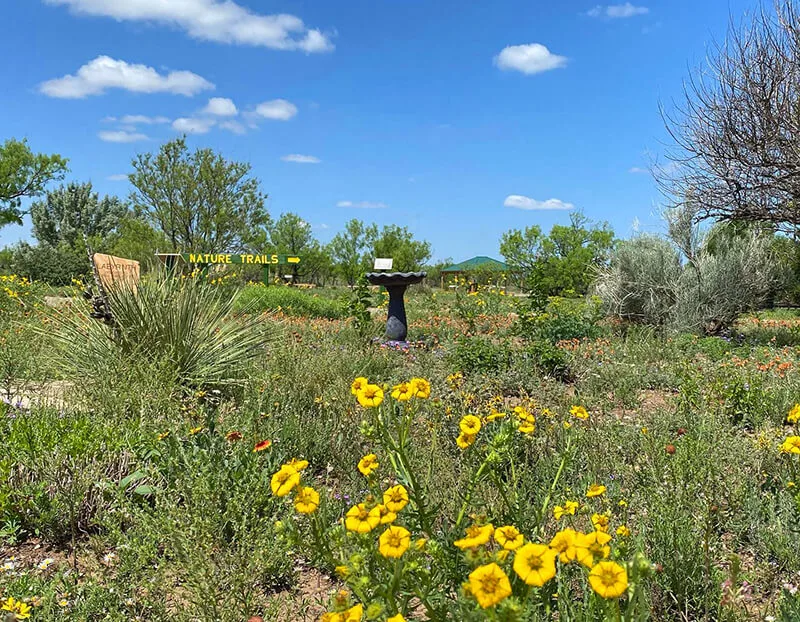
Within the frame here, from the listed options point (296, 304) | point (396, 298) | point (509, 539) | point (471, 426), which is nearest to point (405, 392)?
point (471, 426)

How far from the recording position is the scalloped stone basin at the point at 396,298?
909 centimetres

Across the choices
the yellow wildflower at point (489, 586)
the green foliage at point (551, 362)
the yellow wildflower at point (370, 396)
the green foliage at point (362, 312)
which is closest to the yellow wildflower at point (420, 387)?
the yellow wildflower at point (370, 396)

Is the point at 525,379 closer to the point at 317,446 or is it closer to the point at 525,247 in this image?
the point at 317,446

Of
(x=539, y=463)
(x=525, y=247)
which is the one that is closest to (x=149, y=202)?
(x=525, y=247)

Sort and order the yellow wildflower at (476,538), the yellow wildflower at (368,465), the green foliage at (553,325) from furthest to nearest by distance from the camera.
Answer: the green foliage at (553,325), the yellow wildflower at (368,465), the yellow wildflower at (476,538)

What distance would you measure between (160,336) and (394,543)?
4.34m

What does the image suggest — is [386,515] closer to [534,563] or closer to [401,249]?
[534,563]

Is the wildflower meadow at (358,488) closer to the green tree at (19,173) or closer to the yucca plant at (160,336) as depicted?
the yucca plant at (160,336)

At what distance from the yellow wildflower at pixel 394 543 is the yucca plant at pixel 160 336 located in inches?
145

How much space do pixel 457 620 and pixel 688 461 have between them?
211cm

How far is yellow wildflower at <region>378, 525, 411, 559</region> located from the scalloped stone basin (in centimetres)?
785

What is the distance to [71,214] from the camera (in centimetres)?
4866

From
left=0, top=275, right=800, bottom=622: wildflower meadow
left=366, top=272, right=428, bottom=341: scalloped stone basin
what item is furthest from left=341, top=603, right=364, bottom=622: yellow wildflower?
left=366, top=272, right=428, bottom=341: scalloped stone basin

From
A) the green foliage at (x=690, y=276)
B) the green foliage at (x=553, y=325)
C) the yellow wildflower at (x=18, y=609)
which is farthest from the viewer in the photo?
the green foliage at (x=690, y=276)
